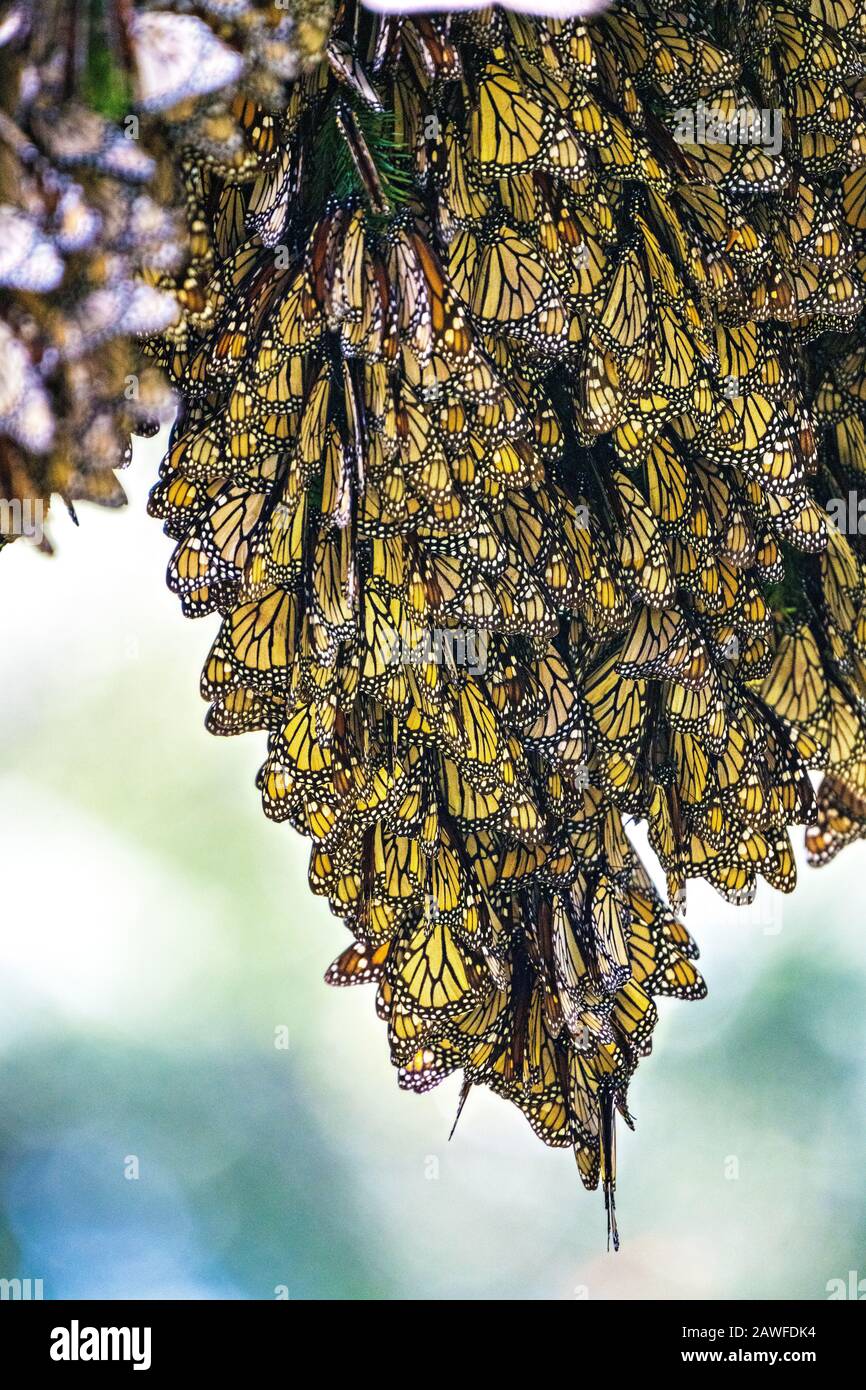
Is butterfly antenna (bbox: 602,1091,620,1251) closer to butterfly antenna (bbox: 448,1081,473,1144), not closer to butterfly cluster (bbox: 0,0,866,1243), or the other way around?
butterfly cluster (bbox: 0,0,866,1243)

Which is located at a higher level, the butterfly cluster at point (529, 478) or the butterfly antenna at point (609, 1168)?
the butterfly cluster at point (529, 478)

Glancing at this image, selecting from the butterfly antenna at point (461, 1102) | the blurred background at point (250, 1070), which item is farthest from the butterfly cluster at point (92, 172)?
the butterfly antenna at point (461, 1102)

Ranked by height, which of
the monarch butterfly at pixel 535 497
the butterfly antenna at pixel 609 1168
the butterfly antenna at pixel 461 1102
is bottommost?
the butterfly antenna at pixel 609 1168

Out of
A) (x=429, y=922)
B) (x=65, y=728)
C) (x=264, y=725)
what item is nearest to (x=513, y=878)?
(x=429, y=922)

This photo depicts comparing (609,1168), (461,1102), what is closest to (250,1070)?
(461,1102)

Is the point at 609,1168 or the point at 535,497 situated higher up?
the point at 535,497

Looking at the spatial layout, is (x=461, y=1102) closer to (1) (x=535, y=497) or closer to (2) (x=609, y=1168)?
(2) (x=609, y=1168)

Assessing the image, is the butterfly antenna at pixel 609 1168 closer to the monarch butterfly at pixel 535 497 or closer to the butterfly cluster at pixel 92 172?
the monarch butterfly at pixel 535 497
